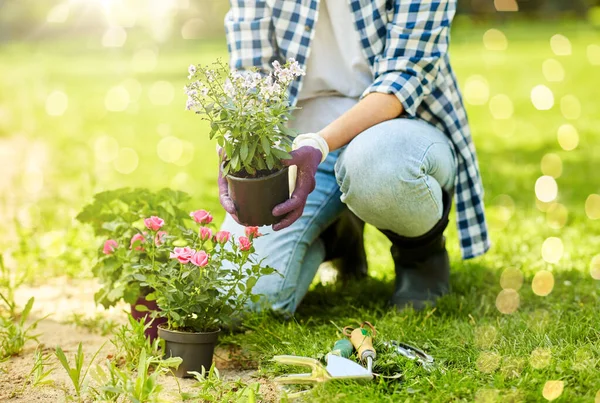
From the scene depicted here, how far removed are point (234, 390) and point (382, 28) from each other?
1177 mm

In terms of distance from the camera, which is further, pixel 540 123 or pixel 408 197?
pixel 540 123

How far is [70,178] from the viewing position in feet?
15.1

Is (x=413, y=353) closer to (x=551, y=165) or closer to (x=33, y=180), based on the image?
(x=551, y=165)

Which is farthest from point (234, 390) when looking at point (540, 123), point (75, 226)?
point (540, 123)

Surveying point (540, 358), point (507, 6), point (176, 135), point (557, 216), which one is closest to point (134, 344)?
point (540, 358)

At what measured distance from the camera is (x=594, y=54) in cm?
974

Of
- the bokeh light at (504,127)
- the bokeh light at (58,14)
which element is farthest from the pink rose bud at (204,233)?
the bokeh light at (58,14)

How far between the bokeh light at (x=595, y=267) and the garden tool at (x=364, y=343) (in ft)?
3.40

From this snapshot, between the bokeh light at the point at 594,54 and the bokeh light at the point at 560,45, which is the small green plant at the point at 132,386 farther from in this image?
the bokeh light at the point at 560,45

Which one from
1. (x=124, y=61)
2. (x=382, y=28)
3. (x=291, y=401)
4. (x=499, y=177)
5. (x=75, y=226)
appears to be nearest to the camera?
(x=291, y=401)

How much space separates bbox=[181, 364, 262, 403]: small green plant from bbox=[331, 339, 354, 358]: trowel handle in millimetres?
215

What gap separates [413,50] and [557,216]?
1.58 meters

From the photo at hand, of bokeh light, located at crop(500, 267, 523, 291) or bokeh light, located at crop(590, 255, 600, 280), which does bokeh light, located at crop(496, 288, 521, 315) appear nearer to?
bokeh light, located at crop(500, 267, 523, 291)

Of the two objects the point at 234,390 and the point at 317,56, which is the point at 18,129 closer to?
the point at 317,56
